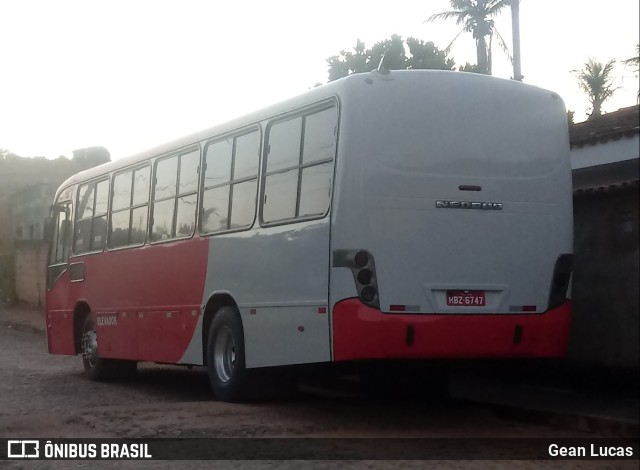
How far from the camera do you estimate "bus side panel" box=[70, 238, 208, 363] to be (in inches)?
456

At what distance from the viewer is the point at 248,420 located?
9.18 metres

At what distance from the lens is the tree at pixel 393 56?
38031 millimetres

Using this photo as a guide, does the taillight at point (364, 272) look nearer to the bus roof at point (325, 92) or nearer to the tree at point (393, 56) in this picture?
the bus roof at point (325, 92)

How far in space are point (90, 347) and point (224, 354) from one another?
450 cm

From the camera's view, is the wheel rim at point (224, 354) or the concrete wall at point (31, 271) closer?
the wheel rim at point (224, 354)

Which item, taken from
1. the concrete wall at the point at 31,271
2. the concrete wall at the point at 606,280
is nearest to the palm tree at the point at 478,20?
the concrete wall at the point at 31,271

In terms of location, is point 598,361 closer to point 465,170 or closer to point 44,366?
point 465,170

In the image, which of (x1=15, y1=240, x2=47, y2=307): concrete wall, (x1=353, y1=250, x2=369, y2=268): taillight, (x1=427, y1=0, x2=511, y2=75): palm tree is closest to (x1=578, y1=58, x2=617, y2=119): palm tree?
(x1=427, y1=0, x2=511, y2=75): palm tree

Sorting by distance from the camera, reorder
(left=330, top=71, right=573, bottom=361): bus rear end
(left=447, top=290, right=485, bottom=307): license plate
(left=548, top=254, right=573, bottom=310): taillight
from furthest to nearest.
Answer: (left=548, top=254, right=573, bottom=310): taillight < (left=447, top=290, right=485, bottom=307): license plate < (left=330, top=71, right=573, bottom=361): bus rear end

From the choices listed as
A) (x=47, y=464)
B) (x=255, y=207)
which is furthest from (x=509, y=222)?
(x=47, y=464)

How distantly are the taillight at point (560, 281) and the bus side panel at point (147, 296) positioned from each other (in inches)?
156

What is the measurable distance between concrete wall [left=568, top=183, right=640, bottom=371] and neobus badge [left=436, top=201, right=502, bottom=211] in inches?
70.4

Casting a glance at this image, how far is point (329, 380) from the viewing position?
13227mm

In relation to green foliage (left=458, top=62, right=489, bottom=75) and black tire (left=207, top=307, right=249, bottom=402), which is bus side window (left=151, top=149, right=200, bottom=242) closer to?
→ black tire (left=207, top=307, right=249, bottom=402)
